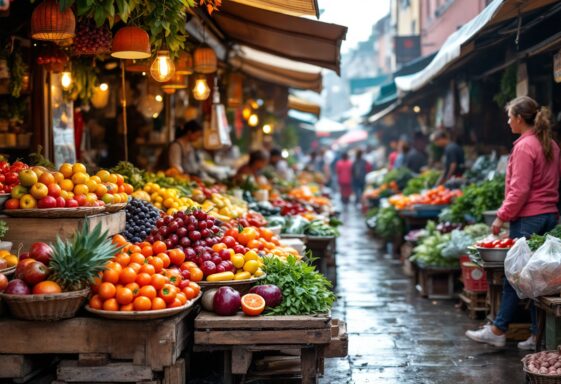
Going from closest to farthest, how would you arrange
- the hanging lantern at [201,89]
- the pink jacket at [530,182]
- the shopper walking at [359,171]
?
1. the pink jacket at [530,182]
2. the hanging lantern at [201,89]
3. the shopper walking at [359,171]

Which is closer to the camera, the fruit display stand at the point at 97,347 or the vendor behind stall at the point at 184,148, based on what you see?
the fruit display stand at the point at 97,347

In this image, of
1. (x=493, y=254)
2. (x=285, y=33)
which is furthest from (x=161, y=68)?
(x=493, y=254)

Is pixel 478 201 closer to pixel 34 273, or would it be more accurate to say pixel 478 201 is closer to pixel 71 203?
pixel 71 203

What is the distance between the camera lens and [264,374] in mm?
5453

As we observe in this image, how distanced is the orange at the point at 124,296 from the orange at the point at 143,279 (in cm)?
16

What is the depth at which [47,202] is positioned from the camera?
16.6ft

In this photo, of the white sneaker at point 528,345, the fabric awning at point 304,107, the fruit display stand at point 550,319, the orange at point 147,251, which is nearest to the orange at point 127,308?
the orange at point 147,251

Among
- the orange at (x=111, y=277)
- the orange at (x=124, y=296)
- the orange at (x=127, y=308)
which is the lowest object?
the orange at (x=127, y=308)

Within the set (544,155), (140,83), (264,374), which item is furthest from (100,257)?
(140,83)

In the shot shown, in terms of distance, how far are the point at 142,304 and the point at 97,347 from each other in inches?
16.5

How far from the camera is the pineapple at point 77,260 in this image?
4438 millimetres

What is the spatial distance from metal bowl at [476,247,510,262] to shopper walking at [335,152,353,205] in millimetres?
18042

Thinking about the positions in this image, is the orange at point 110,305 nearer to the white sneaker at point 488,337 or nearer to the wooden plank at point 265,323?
the wooden plank at point 265,323

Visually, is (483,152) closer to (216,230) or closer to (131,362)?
(216,230)
